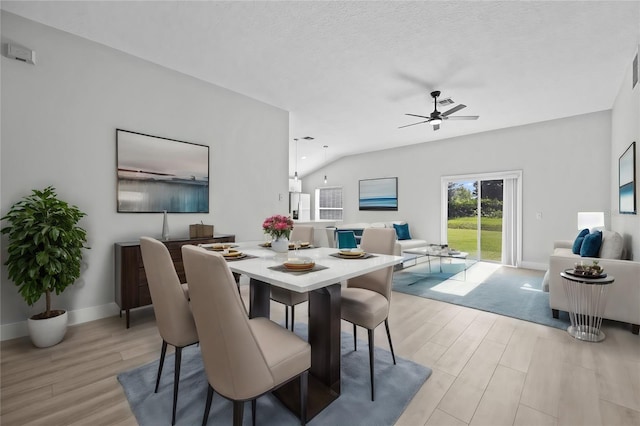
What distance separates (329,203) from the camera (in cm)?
911

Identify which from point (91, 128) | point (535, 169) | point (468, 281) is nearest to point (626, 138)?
point (535, 169)

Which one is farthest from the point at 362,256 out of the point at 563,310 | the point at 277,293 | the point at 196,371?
the point at 563,310

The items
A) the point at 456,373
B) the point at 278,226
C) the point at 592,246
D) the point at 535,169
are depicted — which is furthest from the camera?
the point at 535,169

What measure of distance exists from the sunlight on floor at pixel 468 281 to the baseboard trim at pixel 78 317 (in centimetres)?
403

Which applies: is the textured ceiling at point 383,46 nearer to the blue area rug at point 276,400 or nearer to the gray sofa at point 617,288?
the gray sofa at point 617,288

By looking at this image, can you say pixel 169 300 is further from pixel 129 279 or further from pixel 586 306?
pixel 586 306

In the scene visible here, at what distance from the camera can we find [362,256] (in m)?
2.04

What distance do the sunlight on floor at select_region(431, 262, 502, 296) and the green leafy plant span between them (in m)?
4.22

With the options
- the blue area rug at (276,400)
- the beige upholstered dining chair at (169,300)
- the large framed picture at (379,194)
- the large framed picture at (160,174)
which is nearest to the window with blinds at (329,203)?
the large framed picture at (379,194)

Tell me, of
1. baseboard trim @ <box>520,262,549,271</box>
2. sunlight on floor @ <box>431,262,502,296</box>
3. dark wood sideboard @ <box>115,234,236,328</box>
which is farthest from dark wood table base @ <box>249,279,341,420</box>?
baseboard trim @ <box>520,262,549,271</box>

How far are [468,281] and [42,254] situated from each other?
5.18m

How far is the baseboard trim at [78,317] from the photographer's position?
251cm

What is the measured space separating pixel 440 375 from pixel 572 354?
120 cm

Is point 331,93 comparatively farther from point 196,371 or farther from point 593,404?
point 593,404
